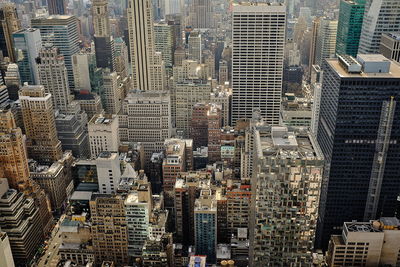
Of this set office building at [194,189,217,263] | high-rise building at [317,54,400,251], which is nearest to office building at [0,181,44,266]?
office building at [194,189,217,263]

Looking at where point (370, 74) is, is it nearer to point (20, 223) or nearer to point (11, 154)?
point (20, 223)

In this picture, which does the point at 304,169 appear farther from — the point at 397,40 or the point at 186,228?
the point at 397,40

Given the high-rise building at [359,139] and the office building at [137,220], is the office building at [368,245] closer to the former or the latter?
the high-rise building at [359,139]

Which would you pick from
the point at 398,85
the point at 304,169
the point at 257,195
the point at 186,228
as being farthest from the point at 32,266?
the point at 398,85

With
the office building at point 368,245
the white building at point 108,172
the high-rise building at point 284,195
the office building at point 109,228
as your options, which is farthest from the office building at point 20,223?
the office building at point 368,245

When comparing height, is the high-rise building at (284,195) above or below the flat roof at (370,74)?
below

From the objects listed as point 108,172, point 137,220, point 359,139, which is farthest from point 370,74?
point 108,172

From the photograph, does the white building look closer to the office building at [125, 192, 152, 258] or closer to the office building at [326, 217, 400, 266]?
the office building at [125, 192, 152, 258]
